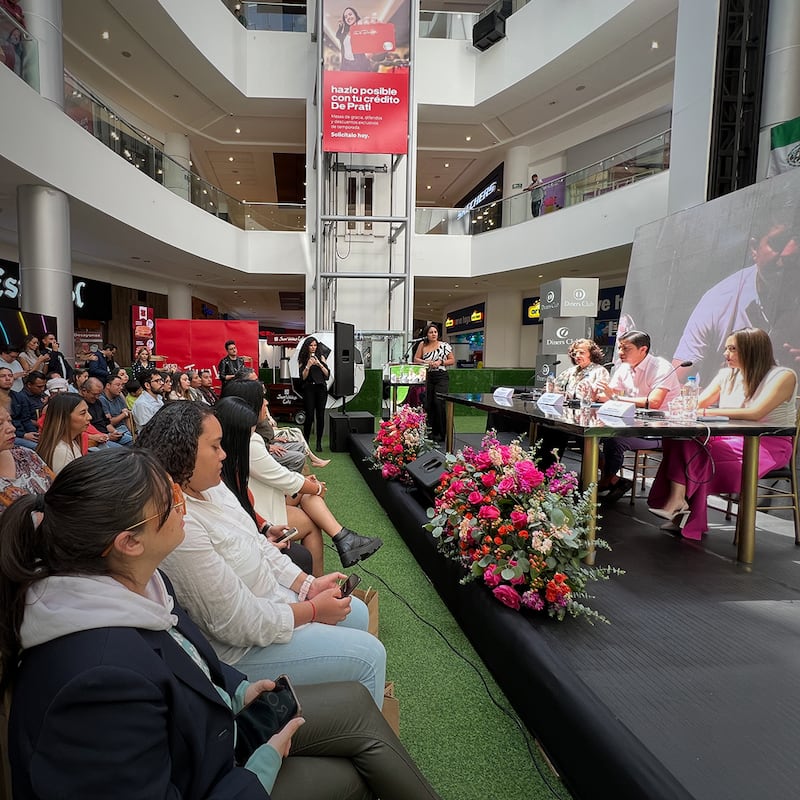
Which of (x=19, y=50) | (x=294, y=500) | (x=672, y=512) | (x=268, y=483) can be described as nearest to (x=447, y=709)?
(x=268, y=483)

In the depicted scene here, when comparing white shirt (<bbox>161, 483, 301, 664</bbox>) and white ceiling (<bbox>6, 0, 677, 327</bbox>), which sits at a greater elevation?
white ceiling (<bbox>6, 0, 677, 327</bbox>)

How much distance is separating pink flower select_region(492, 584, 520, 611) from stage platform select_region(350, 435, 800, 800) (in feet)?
0.12

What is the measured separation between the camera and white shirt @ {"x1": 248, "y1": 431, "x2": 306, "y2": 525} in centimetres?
256

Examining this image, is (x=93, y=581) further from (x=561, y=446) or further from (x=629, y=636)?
(x=561, y=446)

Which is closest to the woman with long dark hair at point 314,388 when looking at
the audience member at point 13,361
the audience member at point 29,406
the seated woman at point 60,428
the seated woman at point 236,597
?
the audience member at point 29,406

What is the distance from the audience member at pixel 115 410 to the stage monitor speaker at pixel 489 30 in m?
10.5

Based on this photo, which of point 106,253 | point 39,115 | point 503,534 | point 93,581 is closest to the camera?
point 93,581

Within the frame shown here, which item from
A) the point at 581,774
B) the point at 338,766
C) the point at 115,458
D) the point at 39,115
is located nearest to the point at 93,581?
the point at 115,458

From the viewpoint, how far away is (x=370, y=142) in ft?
31.4

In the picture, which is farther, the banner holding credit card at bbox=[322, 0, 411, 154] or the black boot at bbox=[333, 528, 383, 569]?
the banner holding credit card at bbox=[322, 0, 411, 154]

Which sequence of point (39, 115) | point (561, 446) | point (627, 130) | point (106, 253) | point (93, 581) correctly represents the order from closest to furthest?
point (93, 581) < point (561, 446) < point (39, 115) < point (106, 253) < point (627, 130)

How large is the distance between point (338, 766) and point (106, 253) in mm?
12066

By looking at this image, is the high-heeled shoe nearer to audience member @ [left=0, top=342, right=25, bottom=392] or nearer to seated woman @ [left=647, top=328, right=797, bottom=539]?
seated woman @ [left=647, top=328, right=797, bottom=539]

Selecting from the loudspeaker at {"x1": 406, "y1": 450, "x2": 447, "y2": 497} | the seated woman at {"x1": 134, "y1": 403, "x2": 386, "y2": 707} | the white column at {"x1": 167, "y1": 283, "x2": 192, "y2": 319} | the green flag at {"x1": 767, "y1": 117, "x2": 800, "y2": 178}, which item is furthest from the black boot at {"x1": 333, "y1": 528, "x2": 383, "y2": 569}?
the white column at {"x1": 167, "y1": 283, "x2": 192, "y2": 319}
